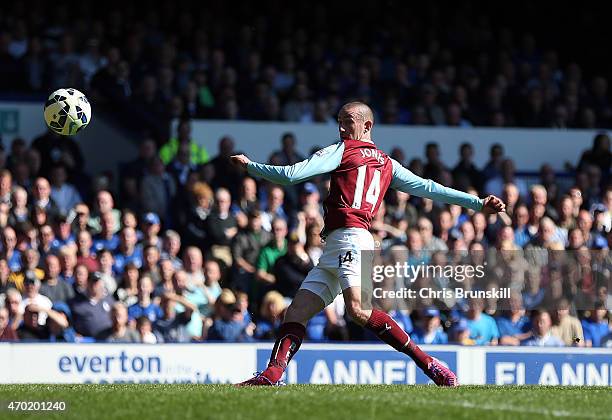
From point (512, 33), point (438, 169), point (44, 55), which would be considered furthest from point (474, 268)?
point (512, 33)

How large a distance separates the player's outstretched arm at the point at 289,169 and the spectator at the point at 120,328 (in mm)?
4966

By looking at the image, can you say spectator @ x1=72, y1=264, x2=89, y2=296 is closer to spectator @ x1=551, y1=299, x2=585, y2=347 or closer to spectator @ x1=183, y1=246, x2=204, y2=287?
spectator @ x1=183, y1=246, x2=204, y2=287

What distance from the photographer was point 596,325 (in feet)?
47.2

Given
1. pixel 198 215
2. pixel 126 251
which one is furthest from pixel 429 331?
pixel 126 251

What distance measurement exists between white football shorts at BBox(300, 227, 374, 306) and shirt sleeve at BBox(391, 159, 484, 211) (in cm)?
56

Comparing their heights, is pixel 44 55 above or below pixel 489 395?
above

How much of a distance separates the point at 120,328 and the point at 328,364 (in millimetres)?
2331

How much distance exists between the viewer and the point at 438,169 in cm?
1730

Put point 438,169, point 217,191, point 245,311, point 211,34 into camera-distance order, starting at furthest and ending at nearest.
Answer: point 211,34 → point 438,169 → point 217,191 → point 245,311

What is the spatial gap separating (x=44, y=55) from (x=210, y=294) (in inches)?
201

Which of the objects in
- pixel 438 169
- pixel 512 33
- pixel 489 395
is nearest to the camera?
pixel 489 395

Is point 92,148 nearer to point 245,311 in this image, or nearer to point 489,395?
point 245,311

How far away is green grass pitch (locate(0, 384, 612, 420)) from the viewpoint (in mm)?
7426

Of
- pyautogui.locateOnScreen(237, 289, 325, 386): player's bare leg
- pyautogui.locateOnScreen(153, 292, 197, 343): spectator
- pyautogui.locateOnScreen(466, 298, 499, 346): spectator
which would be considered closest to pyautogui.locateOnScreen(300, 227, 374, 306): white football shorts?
pyautogui.locateOnScreen(237, 289, 325, 386): player's bare leg
